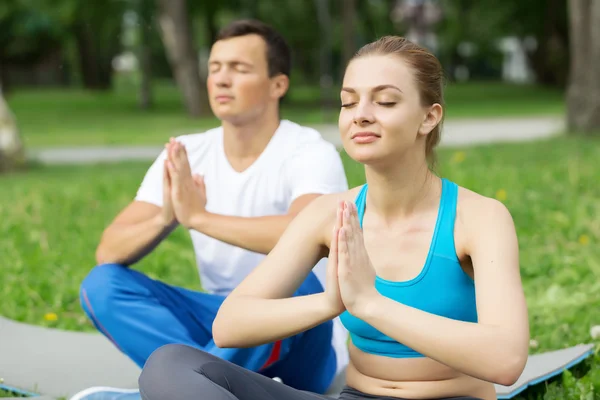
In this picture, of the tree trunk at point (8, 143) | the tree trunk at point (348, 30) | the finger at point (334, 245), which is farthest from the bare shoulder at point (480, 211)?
the tree trunk at point (348, 30)

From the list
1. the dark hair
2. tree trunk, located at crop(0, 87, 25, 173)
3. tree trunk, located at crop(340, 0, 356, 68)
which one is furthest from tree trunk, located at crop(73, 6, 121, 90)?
the dark hair

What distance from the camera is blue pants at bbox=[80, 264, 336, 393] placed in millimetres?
3496

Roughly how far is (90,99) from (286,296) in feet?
109

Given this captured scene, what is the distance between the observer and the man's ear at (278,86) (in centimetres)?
386

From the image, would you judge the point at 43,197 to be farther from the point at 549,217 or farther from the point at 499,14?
the point at 499,14

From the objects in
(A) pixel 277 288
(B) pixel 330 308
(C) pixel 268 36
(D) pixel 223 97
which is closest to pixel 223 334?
(A) pixel 277 288

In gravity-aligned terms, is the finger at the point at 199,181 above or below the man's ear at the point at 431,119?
below

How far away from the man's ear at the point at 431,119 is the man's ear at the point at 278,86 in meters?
1.36

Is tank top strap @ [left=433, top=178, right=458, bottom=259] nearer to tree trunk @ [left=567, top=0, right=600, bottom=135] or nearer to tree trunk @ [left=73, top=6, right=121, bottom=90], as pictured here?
tree trunk @ [left=567, top=0, right=600, bottom=135]

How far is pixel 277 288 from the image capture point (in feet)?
8.73

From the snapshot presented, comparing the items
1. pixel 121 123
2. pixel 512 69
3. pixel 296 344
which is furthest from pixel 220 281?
pixel 512 69

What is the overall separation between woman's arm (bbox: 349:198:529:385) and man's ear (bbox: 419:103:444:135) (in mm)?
400

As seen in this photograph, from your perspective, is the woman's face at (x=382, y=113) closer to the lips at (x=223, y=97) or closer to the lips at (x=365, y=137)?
the lips at (x=365, y=137)

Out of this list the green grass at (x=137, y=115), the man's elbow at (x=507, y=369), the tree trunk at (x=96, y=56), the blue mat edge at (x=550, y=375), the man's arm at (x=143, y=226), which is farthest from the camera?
the tree trunk at (x=96, y=56)
